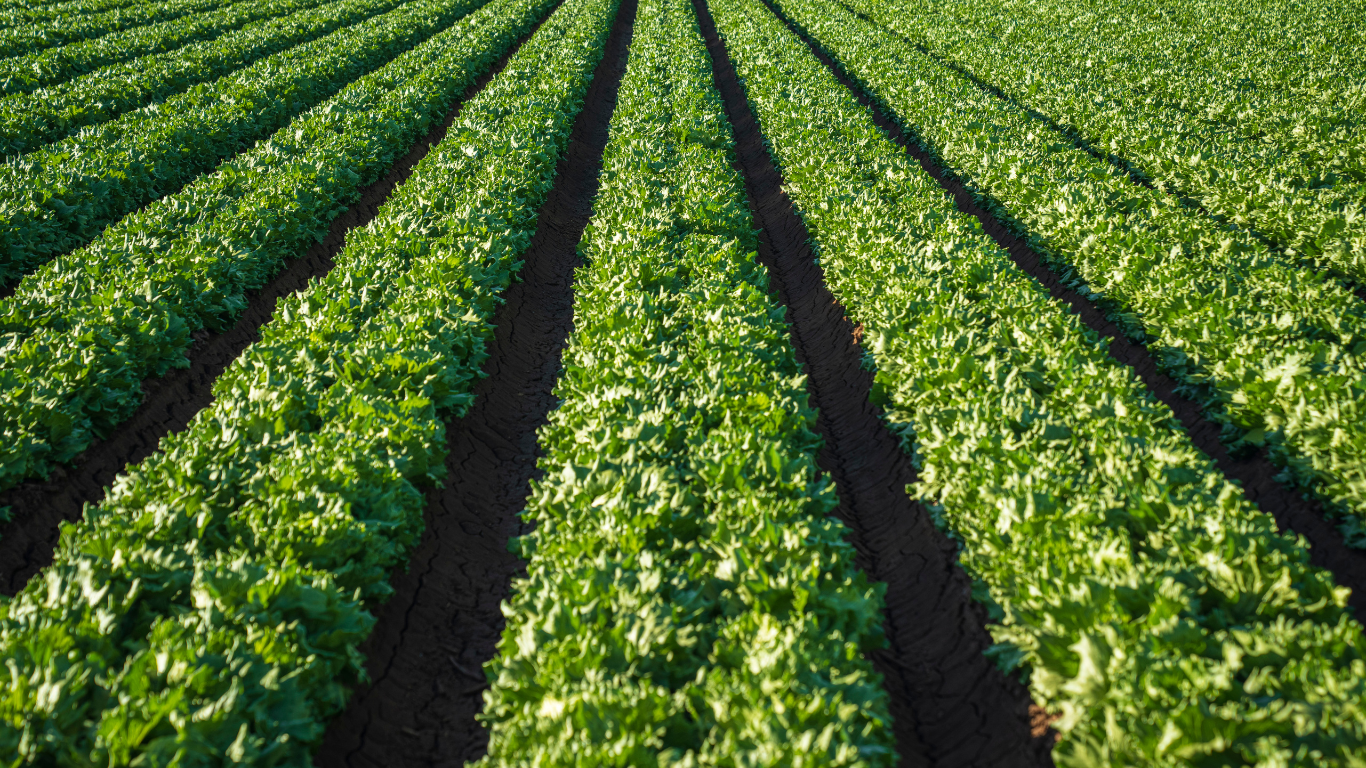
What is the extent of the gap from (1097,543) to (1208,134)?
1438 cm

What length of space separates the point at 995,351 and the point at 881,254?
2.75 meters

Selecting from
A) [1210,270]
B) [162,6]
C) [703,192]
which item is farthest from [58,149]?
[162,6]

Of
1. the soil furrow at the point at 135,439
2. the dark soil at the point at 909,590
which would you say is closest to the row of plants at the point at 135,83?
the soil furrow at the point at 135,439

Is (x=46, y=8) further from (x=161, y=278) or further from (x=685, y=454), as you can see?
(x=685, y=454)

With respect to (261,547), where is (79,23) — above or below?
above

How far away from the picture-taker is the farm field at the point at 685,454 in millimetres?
4223

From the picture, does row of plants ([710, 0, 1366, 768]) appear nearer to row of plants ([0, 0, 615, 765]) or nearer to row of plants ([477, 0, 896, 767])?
row of plants ([477, 0, 896, 767])

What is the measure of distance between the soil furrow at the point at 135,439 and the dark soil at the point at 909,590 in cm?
600

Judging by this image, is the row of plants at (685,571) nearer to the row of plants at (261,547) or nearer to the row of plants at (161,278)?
the row of plants at (261,547)

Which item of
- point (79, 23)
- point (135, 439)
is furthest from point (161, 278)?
point (79, 23)

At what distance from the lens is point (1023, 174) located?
1318cm

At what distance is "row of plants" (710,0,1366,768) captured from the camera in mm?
3936

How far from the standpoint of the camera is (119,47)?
25.2 metres

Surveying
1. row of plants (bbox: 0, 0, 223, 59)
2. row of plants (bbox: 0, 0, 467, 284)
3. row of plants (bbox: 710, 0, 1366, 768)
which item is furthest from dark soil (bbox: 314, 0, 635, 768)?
row of plants (bbox: 0, 0, 223, 59)
